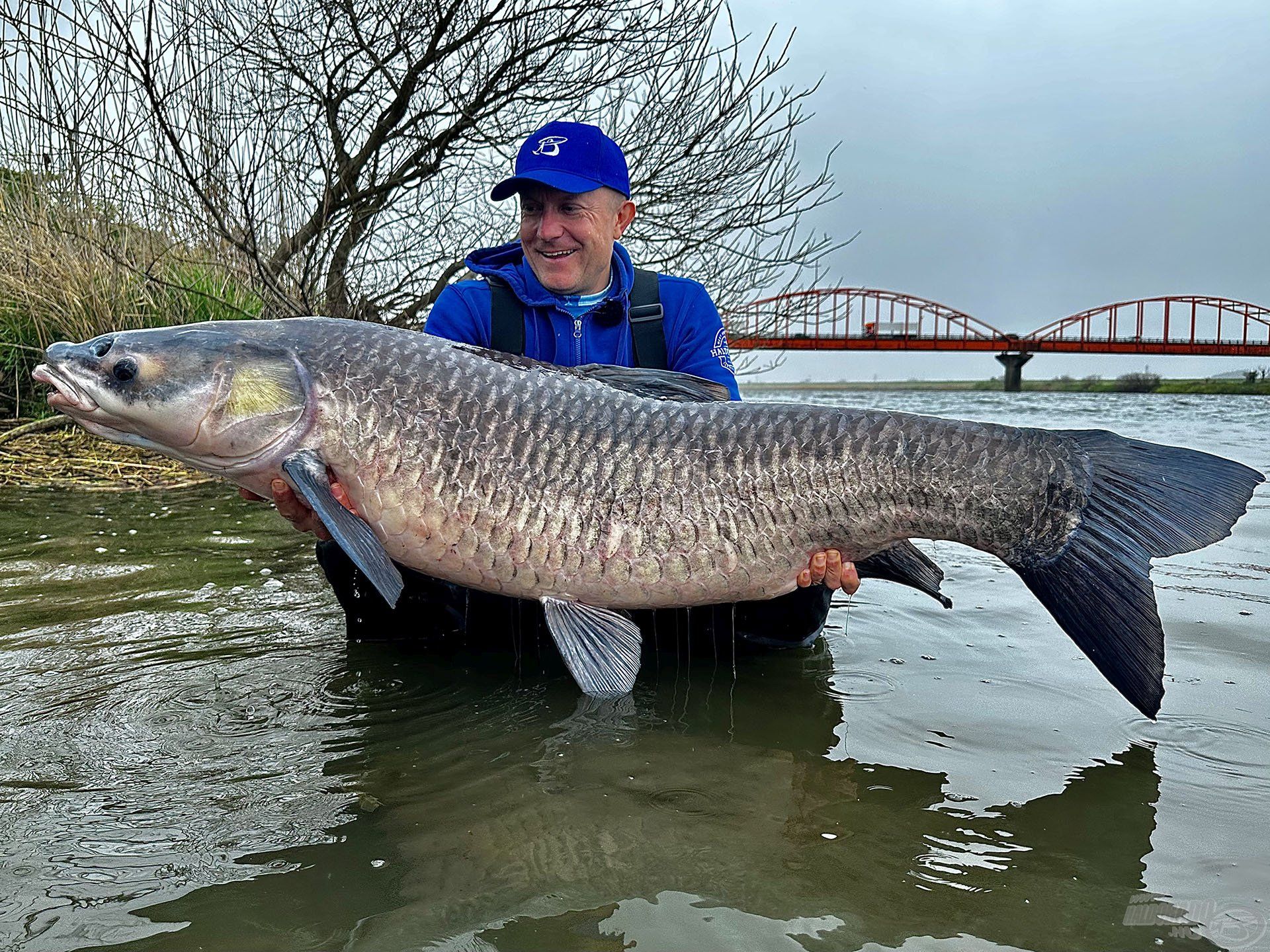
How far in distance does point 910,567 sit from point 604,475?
1.12 m

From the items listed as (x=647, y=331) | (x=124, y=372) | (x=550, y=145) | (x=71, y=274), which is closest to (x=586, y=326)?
(x=647, y=331)

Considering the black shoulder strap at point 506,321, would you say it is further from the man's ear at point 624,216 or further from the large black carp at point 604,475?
the large black carp at point 604,475

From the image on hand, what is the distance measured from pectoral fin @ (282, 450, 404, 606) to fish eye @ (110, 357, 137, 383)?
567 mm

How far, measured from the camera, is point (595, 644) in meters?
3.31

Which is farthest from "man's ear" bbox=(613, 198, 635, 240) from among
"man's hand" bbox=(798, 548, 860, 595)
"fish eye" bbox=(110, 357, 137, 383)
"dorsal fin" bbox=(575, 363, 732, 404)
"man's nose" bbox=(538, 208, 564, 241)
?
"fish eye" bbox=(110, 357, 137, 383)

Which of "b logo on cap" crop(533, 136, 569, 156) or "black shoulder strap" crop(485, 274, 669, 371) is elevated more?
"b logo on cap" crop(533, 136, 569, 156)

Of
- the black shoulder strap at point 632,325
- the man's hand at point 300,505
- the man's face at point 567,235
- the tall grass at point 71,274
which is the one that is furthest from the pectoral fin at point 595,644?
the tall grass at point 71,274

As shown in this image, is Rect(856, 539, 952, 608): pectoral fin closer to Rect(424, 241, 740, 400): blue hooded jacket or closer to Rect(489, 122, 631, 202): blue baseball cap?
Rect(424, 241, 740, 400): blue hooded jacket

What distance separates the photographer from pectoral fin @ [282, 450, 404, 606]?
3049 mm

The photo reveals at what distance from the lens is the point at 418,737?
313 centimetres

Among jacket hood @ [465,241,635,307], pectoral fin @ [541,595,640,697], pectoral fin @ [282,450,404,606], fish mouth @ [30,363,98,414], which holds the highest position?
jacket hood @ [465,241,635,307]

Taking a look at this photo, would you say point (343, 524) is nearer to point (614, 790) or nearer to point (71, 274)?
point (614, 790)

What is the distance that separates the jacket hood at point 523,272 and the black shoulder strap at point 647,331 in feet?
0.23

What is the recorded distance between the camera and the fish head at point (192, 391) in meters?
3.24
